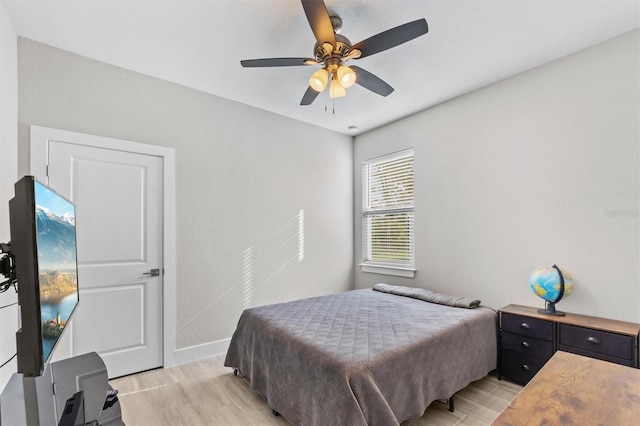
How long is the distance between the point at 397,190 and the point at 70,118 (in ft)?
11.4

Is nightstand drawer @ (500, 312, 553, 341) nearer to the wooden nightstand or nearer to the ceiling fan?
the wooden nightstand

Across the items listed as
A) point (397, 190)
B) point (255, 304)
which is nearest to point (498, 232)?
point (397, 190)

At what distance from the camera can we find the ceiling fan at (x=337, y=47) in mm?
1750

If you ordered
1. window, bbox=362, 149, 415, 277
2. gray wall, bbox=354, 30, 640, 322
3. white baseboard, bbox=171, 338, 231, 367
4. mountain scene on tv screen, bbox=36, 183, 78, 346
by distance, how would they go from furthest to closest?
1. window, bbox=362, 149, 415, 277
2. white baseboard, bbox=171, 338, 231, 367
3. gray wall, bbox=354, 30, 640, 322
4. mountain scene on tv screen, bbox=36, 183, 78, 346

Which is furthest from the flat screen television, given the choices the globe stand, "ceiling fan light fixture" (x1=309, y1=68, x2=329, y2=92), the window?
the window

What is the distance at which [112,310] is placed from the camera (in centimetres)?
276

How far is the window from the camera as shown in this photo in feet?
13.1

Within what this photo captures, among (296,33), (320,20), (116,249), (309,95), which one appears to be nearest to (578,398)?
(320,20)

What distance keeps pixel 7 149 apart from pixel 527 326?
13.3 ft

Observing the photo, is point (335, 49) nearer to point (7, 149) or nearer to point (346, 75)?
point (346, 75)

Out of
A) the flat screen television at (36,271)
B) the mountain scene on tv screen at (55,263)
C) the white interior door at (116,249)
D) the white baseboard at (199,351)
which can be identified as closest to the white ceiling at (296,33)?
the white interior door at (116,249)

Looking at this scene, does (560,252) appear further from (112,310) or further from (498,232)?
(112,310)

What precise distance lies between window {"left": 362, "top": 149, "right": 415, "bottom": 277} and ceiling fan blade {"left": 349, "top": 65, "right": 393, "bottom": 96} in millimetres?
1617

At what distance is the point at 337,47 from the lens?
2.02 m
